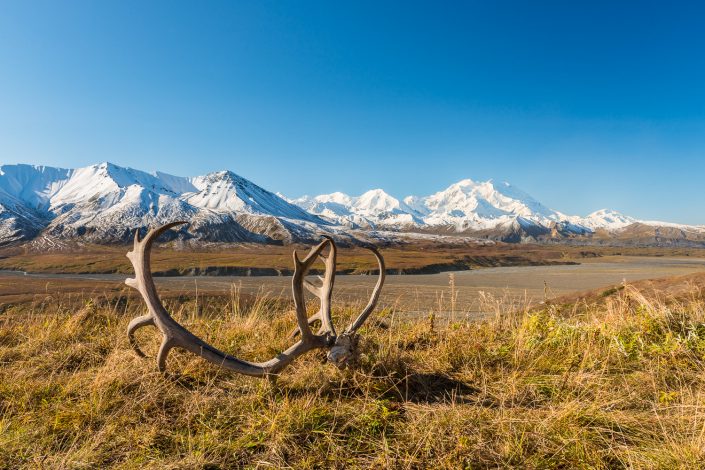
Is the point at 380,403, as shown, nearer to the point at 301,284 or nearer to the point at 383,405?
the point at 383,405

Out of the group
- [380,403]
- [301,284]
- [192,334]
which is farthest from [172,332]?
[380,403]

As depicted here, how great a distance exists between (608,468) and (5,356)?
22.2 feet

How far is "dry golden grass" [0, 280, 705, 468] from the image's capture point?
2984 mm

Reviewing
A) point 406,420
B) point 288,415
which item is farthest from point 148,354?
point 406,420

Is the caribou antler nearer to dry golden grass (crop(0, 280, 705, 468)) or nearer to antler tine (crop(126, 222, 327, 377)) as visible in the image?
antler tine (crop(126, 222, 327, 377))

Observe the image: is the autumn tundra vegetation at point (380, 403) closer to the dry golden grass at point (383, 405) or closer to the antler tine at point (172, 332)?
the dry golden grass at point (383, 405)

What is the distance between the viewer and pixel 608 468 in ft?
9.48

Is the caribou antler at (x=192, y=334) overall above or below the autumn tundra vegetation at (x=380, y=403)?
above

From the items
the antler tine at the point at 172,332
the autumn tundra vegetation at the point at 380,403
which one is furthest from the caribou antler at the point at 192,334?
the autumn tundra vegetation at the point at 380,403

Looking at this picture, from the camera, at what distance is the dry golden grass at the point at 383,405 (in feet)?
9.79

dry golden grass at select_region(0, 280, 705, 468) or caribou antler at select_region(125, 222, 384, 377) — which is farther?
caribou antler at select_region(125, 222, 384, 377)

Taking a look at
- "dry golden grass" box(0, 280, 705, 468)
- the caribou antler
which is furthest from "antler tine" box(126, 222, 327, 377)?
"dry golden grass" box(0, 280, 705, 468)

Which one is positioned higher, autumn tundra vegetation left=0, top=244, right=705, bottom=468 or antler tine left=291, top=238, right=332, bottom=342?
antler tine left=291, top=238, right=332, bottom=342

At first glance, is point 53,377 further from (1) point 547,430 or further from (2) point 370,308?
(1) point 547,430
